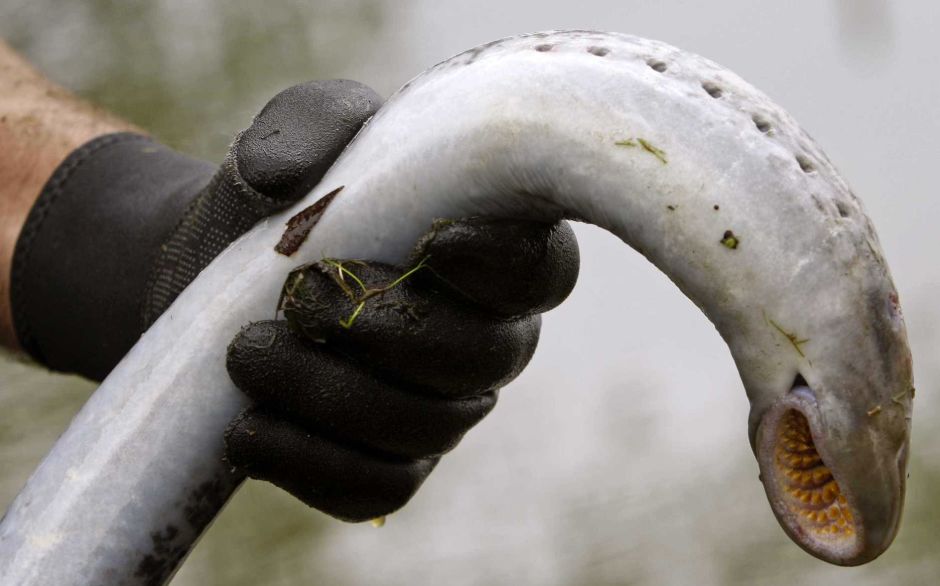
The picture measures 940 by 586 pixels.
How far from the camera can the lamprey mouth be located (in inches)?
42.1

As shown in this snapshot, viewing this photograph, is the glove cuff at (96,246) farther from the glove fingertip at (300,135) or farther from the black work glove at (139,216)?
the glove fingertip at (300,135)

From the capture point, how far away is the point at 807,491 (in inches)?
42.6

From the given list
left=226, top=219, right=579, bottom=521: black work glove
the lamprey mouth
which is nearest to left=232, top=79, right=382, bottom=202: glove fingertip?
left=226, top=219, right=579, bottom=521: black work glove

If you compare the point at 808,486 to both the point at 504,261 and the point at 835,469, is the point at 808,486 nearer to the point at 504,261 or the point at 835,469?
the point at 835,469

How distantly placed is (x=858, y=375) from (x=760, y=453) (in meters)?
0.12

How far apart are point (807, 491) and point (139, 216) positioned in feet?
3.85

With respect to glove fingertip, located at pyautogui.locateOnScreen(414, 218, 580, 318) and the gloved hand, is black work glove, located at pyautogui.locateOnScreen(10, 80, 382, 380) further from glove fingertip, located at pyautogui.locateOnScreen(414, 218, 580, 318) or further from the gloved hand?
glove fingertip, located at pyautogui.locateOnScreen(414, 218, 580, 318)

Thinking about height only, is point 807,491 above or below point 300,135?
below

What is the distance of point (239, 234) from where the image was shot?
135cm

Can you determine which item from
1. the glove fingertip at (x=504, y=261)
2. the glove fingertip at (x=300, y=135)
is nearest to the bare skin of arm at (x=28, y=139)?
the glove fingertip at (x=300, y=135)

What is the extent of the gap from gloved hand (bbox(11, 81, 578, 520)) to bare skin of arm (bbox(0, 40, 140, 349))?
2.21 feet

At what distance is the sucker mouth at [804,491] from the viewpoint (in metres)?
1.06

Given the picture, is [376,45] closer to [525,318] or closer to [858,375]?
[525,318]

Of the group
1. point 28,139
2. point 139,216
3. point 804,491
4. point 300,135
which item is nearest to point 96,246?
point 139,216
